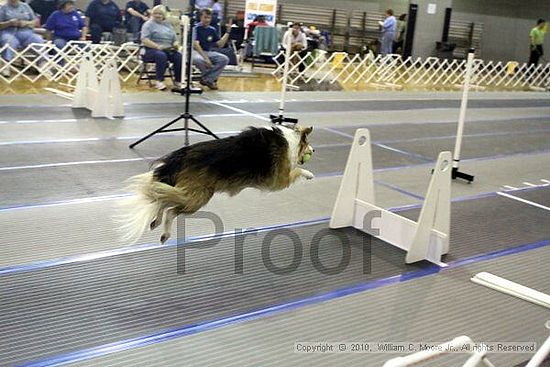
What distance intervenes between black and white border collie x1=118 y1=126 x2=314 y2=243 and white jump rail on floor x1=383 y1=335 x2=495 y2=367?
182 centimetres

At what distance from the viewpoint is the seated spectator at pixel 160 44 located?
9766 mm

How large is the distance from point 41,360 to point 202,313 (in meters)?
0.79

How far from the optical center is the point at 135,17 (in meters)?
12.0

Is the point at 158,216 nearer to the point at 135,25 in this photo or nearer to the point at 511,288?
the point at 511,288

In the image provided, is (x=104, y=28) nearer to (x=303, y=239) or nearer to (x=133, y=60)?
(x=133, y=60)

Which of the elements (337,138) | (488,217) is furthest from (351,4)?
(488,217)

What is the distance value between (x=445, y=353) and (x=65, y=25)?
10.1m

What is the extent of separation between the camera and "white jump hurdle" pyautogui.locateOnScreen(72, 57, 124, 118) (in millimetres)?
7281

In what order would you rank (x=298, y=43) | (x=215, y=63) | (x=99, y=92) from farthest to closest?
(x=298, y=43) → (x=215, y=63) → (x=99, y=92)

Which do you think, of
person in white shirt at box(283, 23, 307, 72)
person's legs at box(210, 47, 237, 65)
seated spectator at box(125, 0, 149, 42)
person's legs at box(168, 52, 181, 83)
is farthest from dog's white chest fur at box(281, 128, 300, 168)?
person in white shirt at box(283, 23, 307, 72)

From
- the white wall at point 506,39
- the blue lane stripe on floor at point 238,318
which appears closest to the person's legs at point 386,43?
the white wall at point 506,39

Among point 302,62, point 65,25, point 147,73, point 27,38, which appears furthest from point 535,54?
point 27,38

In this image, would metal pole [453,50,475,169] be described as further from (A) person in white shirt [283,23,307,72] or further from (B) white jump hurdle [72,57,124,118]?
(A) person in white shirt [283,23,307,72]

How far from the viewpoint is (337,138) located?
7332mm
